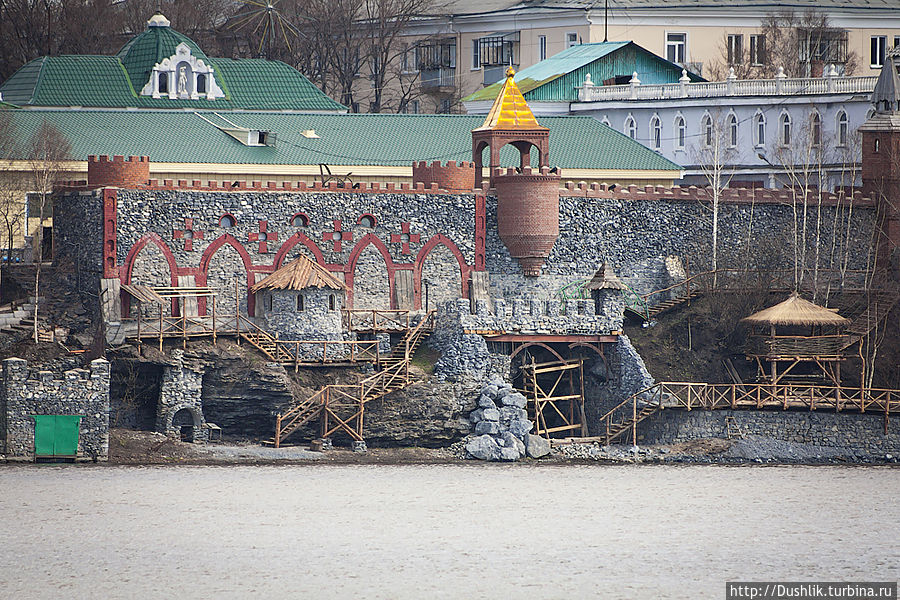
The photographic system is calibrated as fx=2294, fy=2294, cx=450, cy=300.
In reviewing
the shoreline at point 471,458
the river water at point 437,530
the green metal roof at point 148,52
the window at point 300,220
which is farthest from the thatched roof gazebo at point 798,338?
the green metal roof at point 148,52

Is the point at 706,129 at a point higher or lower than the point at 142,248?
higher

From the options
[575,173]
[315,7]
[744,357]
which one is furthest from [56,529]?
[315,7]

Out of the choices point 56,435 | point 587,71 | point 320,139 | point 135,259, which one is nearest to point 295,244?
point 135,259

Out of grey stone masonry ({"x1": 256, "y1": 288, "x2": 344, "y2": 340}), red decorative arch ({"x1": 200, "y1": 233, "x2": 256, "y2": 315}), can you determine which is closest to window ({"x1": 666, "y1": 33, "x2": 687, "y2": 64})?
red decorative arch ({"x1": 200, "y1": 233, "x2": 256, "y2": 315})

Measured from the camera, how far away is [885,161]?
7181 cm

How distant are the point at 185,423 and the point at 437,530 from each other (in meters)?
14.0

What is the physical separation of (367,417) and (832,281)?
16410mm

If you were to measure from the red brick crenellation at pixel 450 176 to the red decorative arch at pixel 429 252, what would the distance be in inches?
64.7

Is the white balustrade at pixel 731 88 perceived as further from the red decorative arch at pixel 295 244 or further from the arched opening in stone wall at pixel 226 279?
the arched opening in stone wall at pixel 226 279

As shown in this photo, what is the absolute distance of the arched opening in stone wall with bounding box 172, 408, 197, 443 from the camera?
61688mm

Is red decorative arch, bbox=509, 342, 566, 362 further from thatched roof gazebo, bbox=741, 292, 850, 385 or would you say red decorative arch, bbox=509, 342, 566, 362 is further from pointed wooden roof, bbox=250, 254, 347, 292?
thatched roof gazebo, bbox=741, 292, 850, 385

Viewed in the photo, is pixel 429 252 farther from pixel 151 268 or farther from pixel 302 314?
pixel 151 268

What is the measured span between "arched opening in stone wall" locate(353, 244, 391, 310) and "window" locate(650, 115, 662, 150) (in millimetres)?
21043

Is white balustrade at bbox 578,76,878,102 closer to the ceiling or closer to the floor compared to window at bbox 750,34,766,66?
closer to the floor
